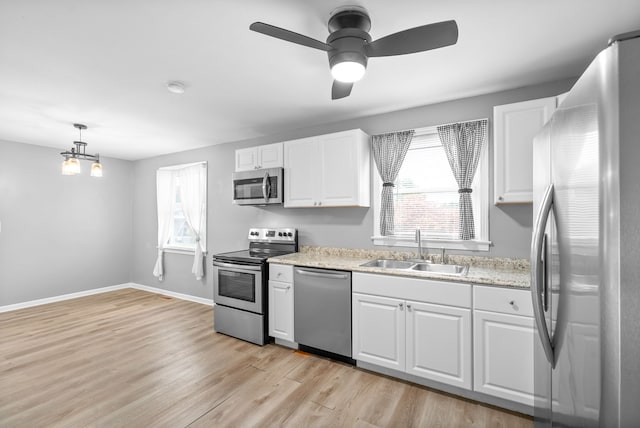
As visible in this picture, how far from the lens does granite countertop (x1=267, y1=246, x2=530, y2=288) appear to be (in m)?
2.18

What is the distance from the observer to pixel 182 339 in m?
3.39

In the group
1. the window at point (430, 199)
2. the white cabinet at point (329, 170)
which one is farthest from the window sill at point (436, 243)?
the white cabinet at point (329, 170)

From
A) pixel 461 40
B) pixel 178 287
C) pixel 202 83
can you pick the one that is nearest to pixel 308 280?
pixel 202 83

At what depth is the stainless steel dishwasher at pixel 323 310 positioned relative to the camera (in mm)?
2713

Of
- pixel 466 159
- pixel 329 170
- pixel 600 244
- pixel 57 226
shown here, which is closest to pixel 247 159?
pixel 329 170

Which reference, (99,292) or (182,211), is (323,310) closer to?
(182,211)

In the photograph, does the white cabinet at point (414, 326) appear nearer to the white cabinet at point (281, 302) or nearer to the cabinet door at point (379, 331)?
the cabinet door at point (379, 331)

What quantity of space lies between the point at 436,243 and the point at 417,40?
6.31 feet

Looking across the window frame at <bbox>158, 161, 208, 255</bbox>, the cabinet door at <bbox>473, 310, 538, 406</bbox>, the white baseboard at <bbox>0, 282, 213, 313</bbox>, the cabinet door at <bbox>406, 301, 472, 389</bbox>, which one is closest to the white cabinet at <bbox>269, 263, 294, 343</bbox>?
the cabinet door at <bbox>406, 301, 472, 389</bbox>

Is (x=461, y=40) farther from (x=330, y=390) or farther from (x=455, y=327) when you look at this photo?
(x=330, y=390)

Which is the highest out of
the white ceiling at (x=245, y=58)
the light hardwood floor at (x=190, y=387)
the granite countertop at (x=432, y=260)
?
the white ceiling at (x=245, y=58)

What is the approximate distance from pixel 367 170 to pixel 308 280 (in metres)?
1.30

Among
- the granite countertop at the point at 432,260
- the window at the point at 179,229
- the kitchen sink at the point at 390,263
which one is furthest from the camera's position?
the window at the point at 179,229

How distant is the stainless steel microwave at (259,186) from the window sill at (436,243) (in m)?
1.23
